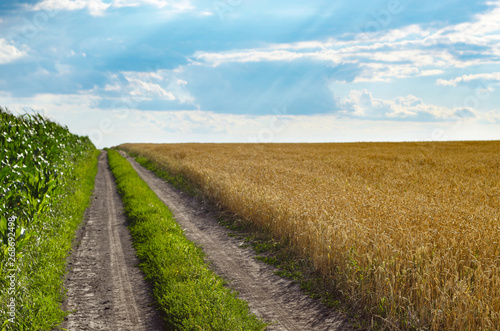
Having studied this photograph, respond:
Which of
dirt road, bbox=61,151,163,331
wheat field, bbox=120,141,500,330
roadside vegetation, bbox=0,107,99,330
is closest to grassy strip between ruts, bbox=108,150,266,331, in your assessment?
dirt road, bbox=61,151,163,331

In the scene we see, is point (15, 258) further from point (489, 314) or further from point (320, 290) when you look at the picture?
point (489, 314)

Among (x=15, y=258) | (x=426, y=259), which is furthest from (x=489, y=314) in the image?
(x=15, y=258)

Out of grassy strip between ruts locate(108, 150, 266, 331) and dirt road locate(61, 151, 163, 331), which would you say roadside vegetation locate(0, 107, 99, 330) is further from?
grassy strip between ruts locate(108, 150, 266, 331)

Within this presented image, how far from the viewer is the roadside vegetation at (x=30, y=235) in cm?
615

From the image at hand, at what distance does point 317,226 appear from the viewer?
9070 millimetres

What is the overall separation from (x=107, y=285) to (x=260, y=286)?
3245mm

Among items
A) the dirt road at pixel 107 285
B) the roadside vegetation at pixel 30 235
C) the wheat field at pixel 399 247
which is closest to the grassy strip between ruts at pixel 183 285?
the dirt road at pixel 107 285

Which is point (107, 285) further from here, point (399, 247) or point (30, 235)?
point (399, 247)

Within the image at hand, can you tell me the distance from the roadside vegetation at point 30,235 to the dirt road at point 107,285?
0.31 m

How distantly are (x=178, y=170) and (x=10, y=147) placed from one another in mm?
14274

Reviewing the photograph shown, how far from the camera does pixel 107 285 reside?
765cm

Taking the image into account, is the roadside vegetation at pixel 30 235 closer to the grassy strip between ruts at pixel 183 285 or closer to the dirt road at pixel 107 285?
the dirt road at pixel 107 285

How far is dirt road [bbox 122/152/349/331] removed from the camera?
6.25 meters

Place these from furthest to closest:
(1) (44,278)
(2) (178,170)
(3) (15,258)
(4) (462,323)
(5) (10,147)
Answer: (2) (178,170)
(5) (10,147)
(3) (15,258)
(1) (44,278)
(4) (462,323)
